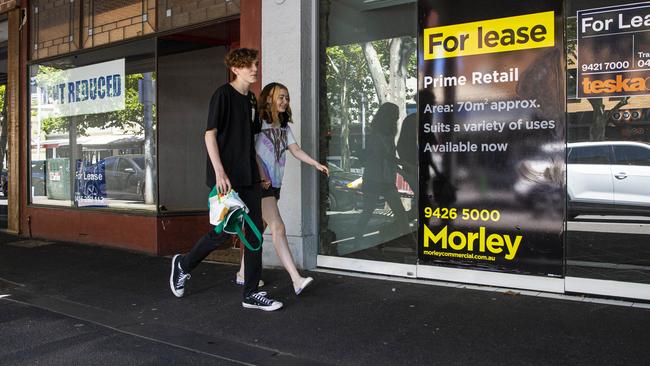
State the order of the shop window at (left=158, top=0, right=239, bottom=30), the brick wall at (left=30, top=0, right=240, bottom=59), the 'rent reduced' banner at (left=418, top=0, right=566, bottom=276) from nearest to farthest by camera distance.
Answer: the 'rent reduced' banner at (left=418, top=0, right=566, bottom=276) → the shop window at (left=158, top=0, right=239, bottom=30) → the brick wall at (left=30, top=0, right=240, bottom=59)

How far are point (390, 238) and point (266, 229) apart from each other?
1343 millimetres

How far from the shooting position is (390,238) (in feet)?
18.4

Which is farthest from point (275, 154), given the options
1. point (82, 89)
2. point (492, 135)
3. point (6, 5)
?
point (6, 5)

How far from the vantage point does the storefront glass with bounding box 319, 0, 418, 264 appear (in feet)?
18.0

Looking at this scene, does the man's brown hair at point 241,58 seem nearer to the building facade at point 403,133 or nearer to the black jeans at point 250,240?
the black jeans at point 250,240

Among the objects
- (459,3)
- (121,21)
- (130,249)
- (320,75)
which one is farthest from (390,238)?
(121,21)

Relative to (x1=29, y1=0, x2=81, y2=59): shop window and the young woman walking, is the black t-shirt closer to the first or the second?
the young woman walking

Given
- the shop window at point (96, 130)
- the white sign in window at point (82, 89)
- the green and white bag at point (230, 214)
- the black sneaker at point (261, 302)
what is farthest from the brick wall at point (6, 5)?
the black sneaker at point (261, 302)

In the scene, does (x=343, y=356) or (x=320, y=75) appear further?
(x=320, y=75)

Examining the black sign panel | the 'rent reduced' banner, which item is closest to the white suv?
the 'rent reduced' banner

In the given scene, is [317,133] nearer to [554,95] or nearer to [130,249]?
[554,95]

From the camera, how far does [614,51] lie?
4.42 metres

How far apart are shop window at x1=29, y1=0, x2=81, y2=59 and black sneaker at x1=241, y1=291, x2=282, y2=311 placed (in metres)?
5.93

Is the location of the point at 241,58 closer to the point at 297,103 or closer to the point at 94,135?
the point at 297,103
